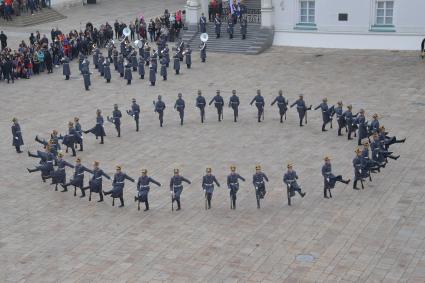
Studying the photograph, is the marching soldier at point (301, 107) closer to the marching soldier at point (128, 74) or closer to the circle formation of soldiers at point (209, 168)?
the circle formation of soldiers at point (209, 168)

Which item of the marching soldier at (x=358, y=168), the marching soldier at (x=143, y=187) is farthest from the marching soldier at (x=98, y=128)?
the marching soldier at (x=358, y=168)

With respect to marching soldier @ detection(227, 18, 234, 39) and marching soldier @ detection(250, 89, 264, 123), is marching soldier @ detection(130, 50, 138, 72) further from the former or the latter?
marching soldier @ detection(250, 89, 264, 123)

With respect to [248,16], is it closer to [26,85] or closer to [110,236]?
[26,85]

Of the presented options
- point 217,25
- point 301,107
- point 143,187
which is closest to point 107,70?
point 217,25

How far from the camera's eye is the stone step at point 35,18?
55.0 m

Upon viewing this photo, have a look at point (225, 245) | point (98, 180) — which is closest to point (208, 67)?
point (98, 180)

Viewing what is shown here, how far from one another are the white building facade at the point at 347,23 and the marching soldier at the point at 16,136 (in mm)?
21296

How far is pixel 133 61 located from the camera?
142 ft

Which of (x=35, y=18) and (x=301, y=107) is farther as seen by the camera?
(x=35, y=18)

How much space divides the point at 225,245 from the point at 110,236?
356 centimetres

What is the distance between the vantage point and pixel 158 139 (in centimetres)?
3272

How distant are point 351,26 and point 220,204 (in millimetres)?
24074

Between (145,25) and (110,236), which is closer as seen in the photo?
(110,236)

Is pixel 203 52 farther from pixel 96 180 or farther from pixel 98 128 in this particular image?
pixel 96 180
